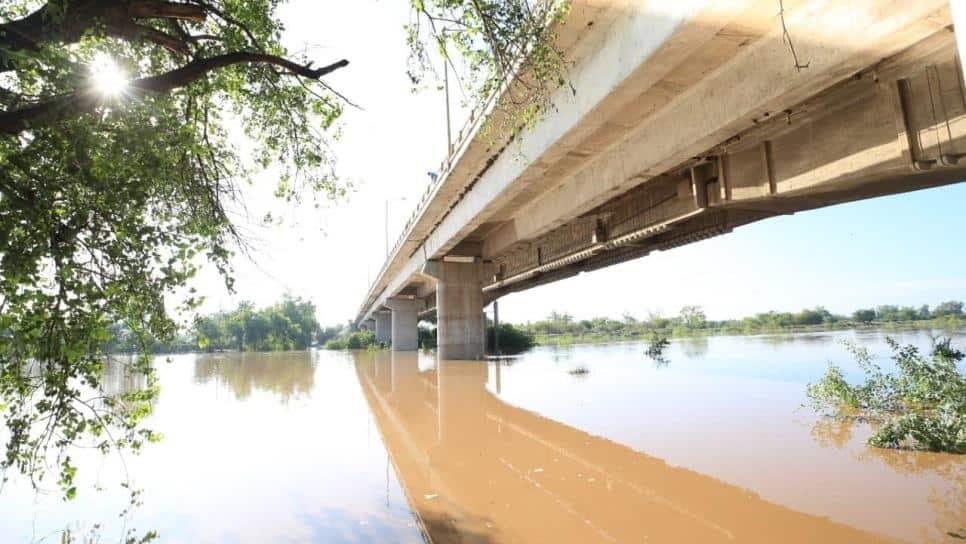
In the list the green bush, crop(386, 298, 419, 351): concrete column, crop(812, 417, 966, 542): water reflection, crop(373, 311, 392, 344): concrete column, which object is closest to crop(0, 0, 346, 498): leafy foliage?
crop(812, 417, 966, 542): water reflection

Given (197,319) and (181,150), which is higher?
(181,150)

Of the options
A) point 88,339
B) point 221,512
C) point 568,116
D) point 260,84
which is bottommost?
point 221,512

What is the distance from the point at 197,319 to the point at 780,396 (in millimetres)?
11427

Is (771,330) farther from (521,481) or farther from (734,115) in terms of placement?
(521,481)

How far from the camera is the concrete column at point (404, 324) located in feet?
143

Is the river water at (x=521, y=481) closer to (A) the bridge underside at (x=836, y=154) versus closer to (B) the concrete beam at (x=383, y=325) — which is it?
(A) the bridge underside at (x=836, y=154)

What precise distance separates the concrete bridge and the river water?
369 centimetres

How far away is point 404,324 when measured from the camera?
44500mm

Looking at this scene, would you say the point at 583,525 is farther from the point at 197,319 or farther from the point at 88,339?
the point at 88,339

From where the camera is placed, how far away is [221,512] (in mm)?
4961

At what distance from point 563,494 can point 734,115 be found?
546 centimetres

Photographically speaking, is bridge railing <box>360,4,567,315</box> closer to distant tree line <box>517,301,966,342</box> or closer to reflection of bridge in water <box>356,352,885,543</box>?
reflection of bridge in water <box>356,352,885,543</box>

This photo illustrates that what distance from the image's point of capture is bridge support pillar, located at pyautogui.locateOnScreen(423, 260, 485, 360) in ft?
80.3

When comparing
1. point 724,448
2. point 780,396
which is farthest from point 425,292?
point 724,448
